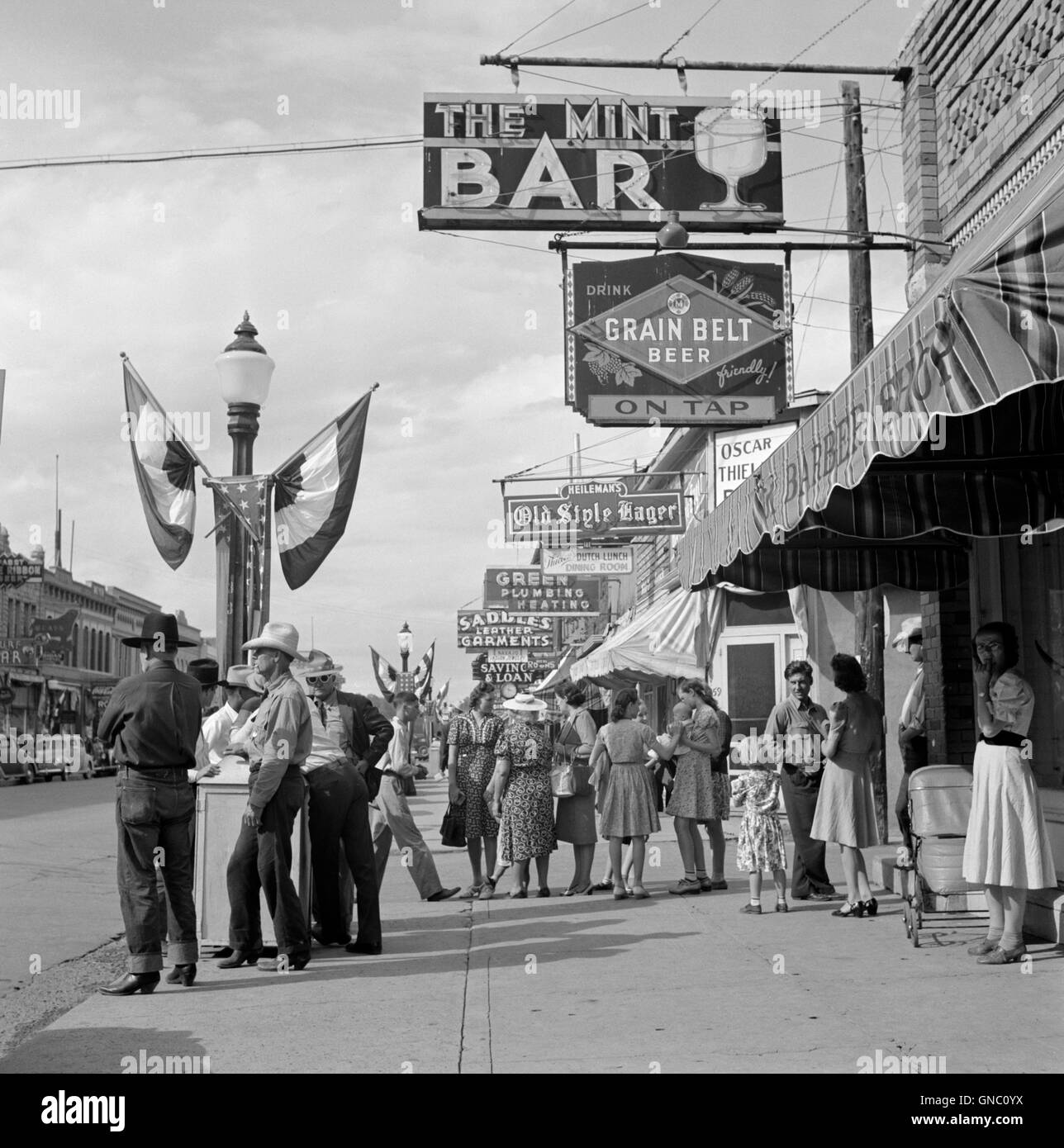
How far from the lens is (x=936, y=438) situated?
6914 mm

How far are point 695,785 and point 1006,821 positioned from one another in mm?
4409

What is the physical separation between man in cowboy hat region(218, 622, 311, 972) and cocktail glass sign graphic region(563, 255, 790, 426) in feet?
14.8

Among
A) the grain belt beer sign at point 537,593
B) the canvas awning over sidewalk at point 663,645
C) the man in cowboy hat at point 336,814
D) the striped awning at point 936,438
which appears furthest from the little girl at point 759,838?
the grain belt beer sign at point 537,593

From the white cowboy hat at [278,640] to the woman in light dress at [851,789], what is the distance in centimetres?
384

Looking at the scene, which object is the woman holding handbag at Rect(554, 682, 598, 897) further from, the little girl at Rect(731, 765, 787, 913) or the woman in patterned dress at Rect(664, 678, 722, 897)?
the little girl at Rect(731, 765, 787, 913)

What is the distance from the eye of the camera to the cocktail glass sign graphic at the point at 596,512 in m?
21.4

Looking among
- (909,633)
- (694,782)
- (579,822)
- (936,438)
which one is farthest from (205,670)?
(909,633)

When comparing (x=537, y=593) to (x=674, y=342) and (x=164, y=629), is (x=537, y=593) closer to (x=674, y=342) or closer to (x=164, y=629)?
(x=674, y=342)

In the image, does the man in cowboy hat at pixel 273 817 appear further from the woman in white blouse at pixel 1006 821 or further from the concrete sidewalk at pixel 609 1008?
the woman in white blouse at pixel 1006 821

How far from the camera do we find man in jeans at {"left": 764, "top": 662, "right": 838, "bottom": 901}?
1048 centimetres

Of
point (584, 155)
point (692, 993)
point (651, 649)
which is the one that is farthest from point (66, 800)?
point (692, 993)

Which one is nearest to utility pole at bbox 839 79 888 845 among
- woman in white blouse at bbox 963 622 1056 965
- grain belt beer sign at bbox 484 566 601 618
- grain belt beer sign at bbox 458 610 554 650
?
woman in white blouse at bbox 963 622 1056 965

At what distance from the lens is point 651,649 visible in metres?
19.2
